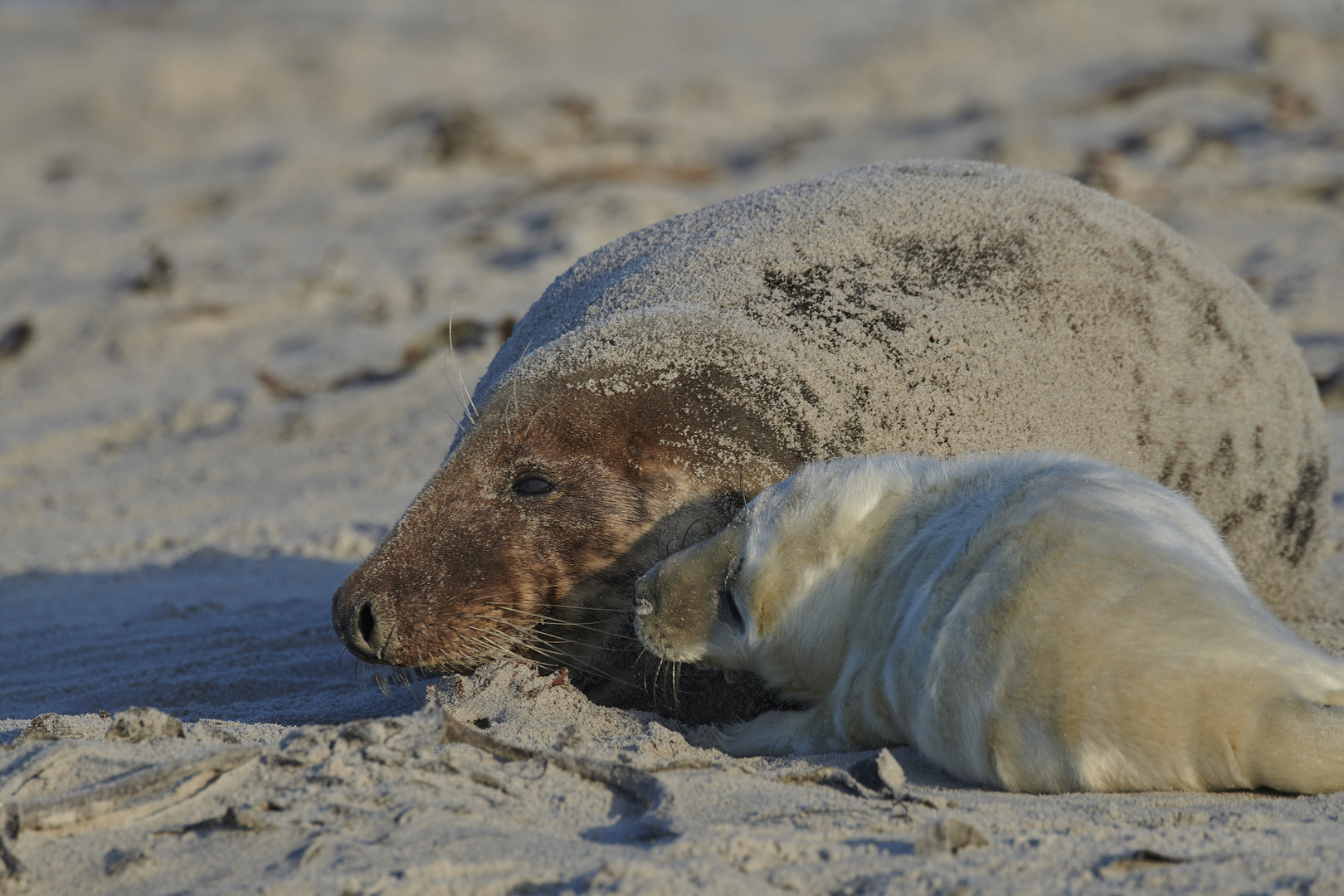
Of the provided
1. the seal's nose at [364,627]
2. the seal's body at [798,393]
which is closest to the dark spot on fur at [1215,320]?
the seal's body at [798,393]

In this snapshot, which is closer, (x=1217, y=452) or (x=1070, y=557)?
(x=1070, y=557)

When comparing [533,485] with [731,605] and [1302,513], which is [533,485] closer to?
[731,605]

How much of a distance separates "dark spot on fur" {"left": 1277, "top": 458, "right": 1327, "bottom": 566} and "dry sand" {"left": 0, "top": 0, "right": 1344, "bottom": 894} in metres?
0.25

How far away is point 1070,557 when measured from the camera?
2.34 meters

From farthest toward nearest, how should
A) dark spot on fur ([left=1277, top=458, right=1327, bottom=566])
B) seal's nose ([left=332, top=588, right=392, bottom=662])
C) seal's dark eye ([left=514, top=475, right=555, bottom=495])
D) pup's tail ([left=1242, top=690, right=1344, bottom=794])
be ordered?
dark spot on fur ([left=1277, top=458, right=1327, bottom=566]), seal's dark eye ([left=514, top=475, right=555, bottom=495]), seal's nose ([left=332, top=588, right=392, bottom=662]), pup's tail ([left=1242, top=690, right=1344, bottom=794])

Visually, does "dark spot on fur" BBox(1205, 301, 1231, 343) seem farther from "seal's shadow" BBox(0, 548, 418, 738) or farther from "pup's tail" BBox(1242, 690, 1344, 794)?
"seal's shadow" BBox(0, 548, 418, 738)

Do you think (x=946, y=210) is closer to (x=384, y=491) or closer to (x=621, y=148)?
(x=384, y=491)

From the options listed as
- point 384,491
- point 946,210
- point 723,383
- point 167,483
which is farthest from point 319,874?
point 167,483

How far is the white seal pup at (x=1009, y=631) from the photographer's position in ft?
7.20

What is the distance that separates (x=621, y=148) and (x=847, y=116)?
2.94 metres

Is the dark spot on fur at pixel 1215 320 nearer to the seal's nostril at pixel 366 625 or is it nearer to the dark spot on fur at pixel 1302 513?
the dark spot on fur at pixel 1302 513

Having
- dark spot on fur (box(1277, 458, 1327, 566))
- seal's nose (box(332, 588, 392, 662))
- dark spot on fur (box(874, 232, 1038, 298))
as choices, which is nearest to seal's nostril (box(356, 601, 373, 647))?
seal's nose (box(332, 588, 392, 662))

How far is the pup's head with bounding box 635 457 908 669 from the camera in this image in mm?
2854

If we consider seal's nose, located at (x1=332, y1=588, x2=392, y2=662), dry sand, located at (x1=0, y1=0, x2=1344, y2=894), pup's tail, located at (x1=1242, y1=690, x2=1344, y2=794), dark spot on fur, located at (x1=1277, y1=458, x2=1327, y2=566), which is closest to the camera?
dry sand, located at (x1=0, y1=0, x2=1344, y2=894)
